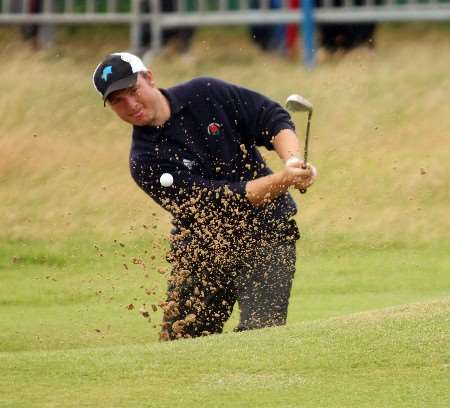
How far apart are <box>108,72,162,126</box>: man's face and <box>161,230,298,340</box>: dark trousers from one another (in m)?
0.69

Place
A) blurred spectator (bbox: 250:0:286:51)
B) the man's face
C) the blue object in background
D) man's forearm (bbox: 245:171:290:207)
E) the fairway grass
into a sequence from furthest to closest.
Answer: blurred spectator (bbox: 250:0:286:51) < the blue object in background < the man's face < man's forearm (bbox: 245:171:290:207) < the fairway grass

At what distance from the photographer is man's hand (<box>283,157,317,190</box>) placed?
256 inches

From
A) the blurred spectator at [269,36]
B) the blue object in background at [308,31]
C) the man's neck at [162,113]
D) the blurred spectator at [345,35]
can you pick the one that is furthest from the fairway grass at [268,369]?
the blurred spectator at [269,36]

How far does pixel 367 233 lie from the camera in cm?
1062

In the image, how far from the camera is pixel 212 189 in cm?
684

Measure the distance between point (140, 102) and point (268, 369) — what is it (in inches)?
63.2

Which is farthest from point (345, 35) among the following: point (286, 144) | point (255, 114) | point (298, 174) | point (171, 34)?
point (298, 174)

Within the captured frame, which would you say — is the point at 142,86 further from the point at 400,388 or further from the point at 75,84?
the point at 75,84

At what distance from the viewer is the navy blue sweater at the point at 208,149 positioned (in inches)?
271

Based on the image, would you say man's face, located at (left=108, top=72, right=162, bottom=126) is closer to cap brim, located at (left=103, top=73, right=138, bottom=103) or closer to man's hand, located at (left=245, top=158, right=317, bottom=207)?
cap brim, located at (left=103, top=73, right=138, bottom=103)

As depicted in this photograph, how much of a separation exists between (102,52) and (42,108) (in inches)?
56.4

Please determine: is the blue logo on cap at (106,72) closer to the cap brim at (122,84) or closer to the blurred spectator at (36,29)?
the cap brim at (122,84)

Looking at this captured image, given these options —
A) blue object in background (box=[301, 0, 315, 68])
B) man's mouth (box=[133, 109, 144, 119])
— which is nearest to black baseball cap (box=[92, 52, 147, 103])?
man's mouth (box=[133, 109, 144, 119])

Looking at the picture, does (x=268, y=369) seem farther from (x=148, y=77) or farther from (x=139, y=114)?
(x=148, y=77)
